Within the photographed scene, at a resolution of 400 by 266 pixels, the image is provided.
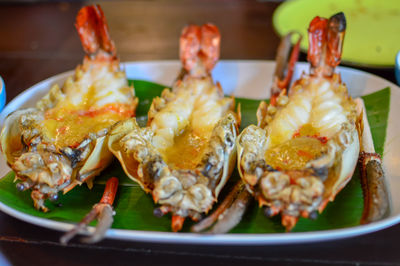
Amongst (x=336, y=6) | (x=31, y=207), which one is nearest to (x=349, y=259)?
(x=31, y=207)

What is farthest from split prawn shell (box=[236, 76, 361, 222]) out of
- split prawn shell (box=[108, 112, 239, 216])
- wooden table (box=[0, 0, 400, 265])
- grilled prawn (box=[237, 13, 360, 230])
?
wooden table (box=[0, 0, 400, 265])

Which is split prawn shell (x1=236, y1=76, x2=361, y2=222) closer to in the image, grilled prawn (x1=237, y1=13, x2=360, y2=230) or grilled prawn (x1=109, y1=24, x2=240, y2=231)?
grilled prawn (x1=237, y1=13, x2=360, y2=230)

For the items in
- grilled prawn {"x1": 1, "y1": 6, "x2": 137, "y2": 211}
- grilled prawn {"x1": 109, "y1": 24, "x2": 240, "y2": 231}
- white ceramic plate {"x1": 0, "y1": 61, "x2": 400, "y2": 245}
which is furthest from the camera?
Result: grilled prawn {"x1": 1, "y1": 6, "x2": 137, "y2": 211}

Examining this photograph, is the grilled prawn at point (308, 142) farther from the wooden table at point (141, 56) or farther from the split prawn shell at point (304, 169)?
the wooden table at point (141, 56)

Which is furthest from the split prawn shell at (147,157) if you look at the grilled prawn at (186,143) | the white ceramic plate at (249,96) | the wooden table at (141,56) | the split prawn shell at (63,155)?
the wooden table at (141,56)

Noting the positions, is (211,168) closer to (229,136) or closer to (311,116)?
(229,136)

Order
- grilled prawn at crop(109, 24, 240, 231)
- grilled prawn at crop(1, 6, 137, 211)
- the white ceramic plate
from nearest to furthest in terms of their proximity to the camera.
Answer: the white ceramic plate < grilled prawn at crop(109, 24, 240, 231) < grilled prawn at crop(1, 6, 137, 211)

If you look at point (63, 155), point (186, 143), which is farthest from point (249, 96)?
point (63, 155)
